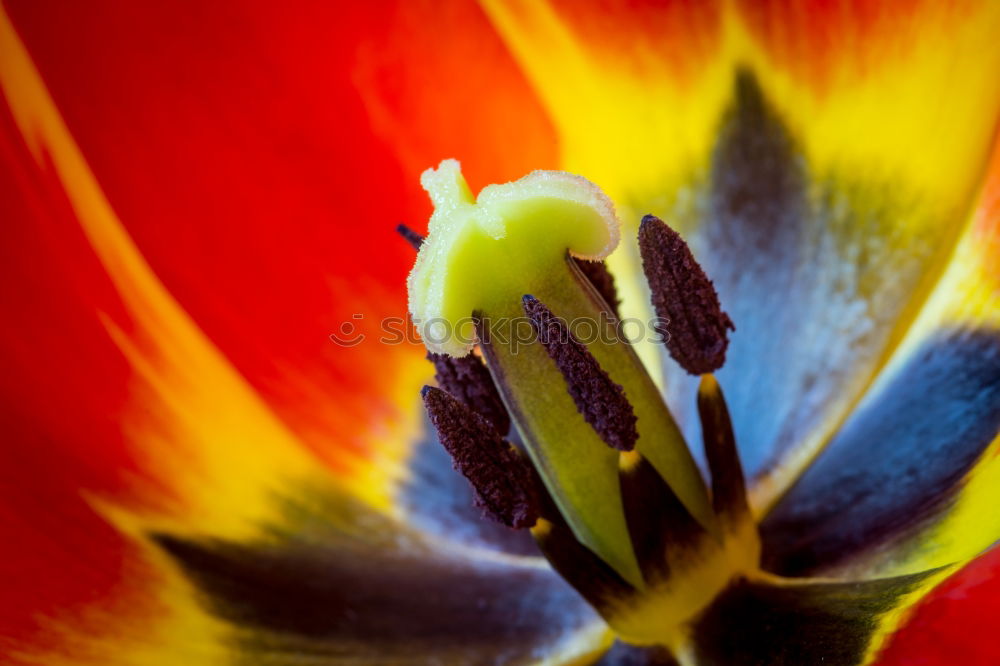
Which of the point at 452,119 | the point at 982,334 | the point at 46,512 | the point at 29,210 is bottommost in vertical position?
the point at 46,512

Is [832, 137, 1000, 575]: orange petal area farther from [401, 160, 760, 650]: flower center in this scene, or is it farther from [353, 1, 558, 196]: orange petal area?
[353, 1, 558, 196]: orange petal area

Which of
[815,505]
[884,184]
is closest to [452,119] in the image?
[884,184]

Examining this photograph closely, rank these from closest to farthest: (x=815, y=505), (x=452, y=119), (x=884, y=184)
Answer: (x=815, y=505) < (x=884, y=184) < (x=452, y=119)

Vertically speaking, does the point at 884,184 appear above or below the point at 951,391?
above

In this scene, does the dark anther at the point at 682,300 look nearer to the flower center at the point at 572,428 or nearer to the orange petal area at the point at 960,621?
the flower center at the point at 572,428

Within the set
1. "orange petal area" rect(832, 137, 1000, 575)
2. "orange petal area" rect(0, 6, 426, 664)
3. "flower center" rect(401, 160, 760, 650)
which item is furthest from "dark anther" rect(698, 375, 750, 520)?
"orange petal area" rect(0, 6, 426, 664)

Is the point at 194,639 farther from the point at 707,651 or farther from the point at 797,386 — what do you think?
the point at 797,386
